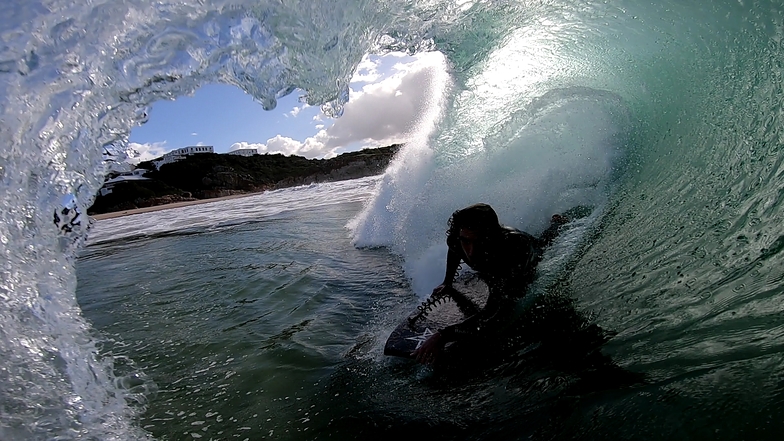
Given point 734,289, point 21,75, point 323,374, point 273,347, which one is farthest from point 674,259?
point 21,75

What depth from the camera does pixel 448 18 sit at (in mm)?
5805

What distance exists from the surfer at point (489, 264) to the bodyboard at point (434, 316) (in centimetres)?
38

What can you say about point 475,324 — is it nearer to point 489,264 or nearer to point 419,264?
point 489,264

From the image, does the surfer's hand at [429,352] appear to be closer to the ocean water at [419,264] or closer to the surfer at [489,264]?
the surfer at [489,264]

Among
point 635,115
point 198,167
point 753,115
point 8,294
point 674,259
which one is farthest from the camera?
point 198,167

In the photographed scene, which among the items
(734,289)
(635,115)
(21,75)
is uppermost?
(21,75)

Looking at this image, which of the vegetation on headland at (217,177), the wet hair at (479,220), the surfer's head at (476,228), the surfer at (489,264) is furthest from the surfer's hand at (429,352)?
the vegetation on headland at (217,177)

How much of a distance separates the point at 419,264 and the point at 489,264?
2965mm

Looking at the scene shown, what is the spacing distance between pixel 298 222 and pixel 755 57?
→ 1111 cm

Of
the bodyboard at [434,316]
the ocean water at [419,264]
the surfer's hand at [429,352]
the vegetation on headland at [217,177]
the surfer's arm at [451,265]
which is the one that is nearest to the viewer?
the ocean water at [419,264]

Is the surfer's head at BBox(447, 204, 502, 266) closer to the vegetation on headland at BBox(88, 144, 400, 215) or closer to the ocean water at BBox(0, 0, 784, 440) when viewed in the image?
the ocean water at BBox(0, 0, 784, 440)

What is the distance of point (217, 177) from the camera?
206ft

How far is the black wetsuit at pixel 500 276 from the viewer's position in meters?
3.10

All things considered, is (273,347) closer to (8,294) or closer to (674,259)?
(8,294)
